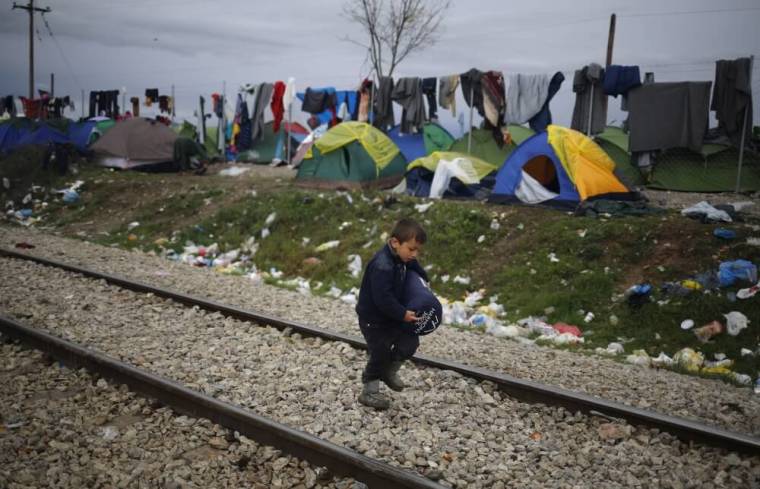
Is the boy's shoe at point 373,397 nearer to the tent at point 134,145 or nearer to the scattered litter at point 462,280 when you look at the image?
the scattered litter at point 462,280

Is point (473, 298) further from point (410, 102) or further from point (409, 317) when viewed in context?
point (410, 102)

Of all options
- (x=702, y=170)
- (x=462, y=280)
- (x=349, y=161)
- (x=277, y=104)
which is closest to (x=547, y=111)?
(x=702, y=170)

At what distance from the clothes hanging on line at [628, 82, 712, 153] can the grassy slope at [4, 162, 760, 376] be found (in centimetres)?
422

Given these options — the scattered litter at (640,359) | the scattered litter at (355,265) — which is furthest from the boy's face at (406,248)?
the scattered litter at (355,265)

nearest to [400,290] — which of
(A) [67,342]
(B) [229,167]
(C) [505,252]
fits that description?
(A) [67,342]

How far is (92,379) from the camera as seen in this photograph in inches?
213

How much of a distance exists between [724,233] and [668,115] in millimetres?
5613

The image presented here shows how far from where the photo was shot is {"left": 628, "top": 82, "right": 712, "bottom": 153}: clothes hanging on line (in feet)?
45.3

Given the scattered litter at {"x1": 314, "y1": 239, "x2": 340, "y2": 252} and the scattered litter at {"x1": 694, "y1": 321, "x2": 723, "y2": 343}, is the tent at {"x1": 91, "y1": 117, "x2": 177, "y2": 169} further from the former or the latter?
the scattered litter at {"x1": 694, "y1": 321, "x2": 723, "y2": 343}

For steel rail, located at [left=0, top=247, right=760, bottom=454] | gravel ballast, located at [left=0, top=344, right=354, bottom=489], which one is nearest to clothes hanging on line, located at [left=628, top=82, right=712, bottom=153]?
steel rail, located at [left=0, top=247, right=760, bottom=454]

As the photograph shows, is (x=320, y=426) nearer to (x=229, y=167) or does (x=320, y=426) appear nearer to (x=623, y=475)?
(x=623, y=475)

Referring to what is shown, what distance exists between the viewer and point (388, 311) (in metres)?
4.53

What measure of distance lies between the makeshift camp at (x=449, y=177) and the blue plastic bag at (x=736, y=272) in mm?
6154

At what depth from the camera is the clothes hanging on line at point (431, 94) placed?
18.0 m
